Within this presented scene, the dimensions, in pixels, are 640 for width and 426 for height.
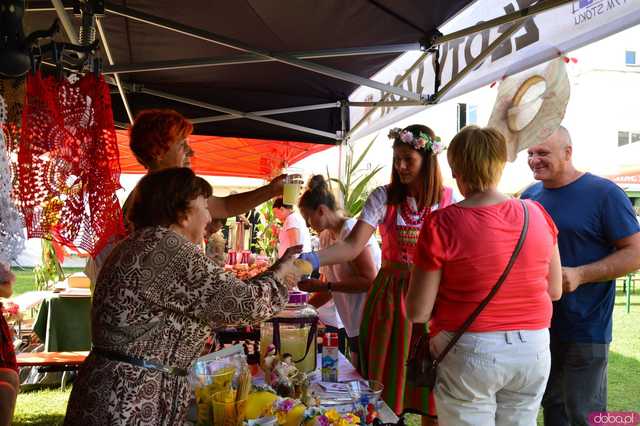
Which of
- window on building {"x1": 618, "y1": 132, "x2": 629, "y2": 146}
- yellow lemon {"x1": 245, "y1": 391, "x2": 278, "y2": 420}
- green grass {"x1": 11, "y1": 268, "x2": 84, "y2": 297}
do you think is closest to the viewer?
yellow lemon {"x1": 245, "y1": 391, "x2": 278, "y2": 420}

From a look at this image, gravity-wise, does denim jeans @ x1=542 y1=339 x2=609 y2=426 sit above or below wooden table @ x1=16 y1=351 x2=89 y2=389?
above

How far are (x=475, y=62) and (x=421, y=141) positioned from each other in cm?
62

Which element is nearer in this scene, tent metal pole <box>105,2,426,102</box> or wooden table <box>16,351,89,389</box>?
tent metal pole <box>105,2,426,102</box>

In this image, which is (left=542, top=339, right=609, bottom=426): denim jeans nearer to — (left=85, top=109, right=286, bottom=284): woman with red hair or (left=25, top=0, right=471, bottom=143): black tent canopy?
(left=25, top=0, right=471, bottom=143): black tent canopy

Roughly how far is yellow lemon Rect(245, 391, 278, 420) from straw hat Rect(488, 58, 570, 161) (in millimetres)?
1561

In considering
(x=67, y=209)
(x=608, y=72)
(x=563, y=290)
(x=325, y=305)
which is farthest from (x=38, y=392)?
(x=608, y=72)

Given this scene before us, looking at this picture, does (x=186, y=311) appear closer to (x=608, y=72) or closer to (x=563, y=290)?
(x=563, y=290)

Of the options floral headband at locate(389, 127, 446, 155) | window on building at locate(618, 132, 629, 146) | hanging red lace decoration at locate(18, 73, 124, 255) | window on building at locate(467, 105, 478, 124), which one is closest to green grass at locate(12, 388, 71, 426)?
hanging red lace decoration at locate(18, 73, 124, 255)

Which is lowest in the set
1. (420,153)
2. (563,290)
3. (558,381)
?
(558,381)

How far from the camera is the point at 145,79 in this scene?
464 centimetres

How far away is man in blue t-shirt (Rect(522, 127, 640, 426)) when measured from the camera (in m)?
2.27

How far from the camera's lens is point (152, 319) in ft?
4.93

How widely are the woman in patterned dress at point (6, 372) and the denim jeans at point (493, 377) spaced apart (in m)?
2.09

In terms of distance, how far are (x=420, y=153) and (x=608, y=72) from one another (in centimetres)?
1399
